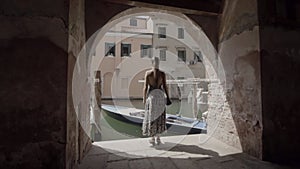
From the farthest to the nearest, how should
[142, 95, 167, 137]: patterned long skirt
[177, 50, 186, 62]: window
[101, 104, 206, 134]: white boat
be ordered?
1. [177, 50, 186, 62]: window
2. [101, 104, 206, 134]: white boat
3. [142, 95, 167, 137]: patterned long skirt

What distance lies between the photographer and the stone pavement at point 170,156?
2.21 m

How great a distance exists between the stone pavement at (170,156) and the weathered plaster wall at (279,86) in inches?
12.5

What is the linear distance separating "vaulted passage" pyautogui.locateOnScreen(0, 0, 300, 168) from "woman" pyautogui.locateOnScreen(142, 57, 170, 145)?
0.28 meters

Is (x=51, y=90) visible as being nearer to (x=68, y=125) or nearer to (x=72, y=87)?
(x=72, y=87)

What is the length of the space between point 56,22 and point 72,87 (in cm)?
61

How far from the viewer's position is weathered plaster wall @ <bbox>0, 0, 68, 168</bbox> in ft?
5.47

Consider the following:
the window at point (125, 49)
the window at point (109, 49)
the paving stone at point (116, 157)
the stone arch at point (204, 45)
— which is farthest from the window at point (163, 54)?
the paving stone at point (116, 157)

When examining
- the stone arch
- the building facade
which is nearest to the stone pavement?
the stone arch

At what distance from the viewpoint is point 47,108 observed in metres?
1.73

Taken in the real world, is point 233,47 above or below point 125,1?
below

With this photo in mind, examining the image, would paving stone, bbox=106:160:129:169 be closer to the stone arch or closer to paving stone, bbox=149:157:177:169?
paving stone, bbox=149:157:177:169

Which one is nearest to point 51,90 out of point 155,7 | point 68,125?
point 68,125

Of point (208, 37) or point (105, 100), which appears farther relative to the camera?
point (105, 100)

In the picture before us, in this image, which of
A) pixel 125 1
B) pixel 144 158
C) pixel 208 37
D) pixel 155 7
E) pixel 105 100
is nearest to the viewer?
pixel 144 158
